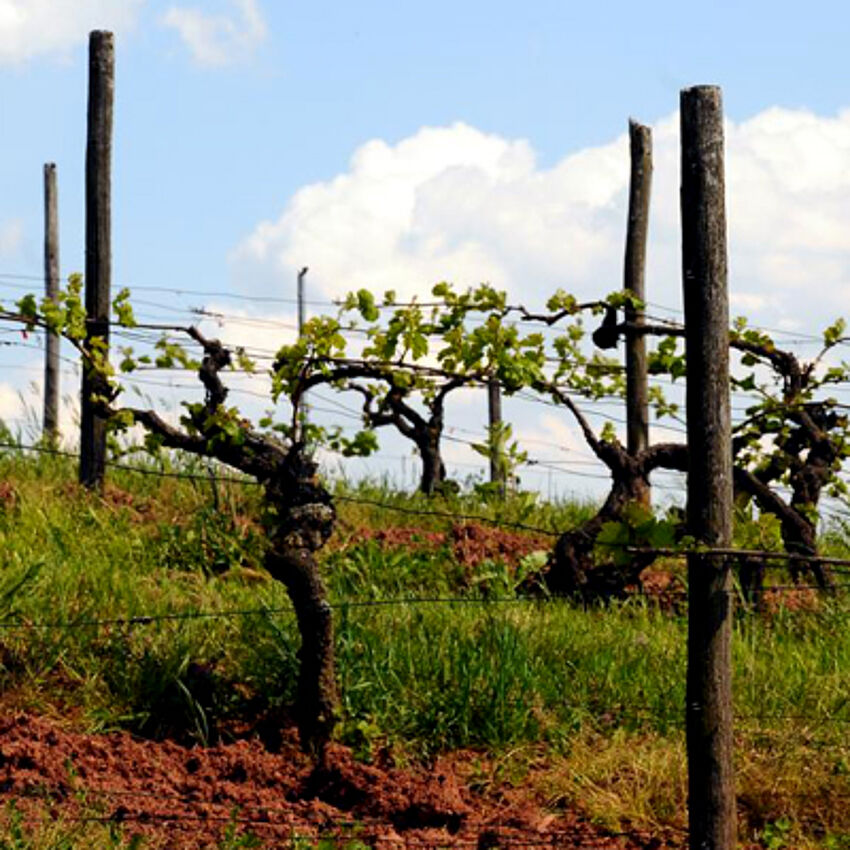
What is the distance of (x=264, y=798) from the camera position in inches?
259

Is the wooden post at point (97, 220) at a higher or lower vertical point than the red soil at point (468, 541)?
higher

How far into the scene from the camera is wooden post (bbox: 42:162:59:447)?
1814cm

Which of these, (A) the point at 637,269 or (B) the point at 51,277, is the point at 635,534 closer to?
(A) the point at 637,269

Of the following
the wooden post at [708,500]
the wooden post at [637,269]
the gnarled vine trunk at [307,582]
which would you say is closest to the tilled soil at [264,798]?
the gnarled vine trunk at [307,582]

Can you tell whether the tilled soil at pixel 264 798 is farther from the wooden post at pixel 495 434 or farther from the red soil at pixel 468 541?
the red soil at pixel 468 541

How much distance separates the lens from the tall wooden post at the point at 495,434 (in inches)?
428

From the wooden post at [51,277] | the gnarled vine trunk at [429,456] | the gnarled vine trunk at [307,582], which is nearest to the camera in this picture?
the gnarled vine trunk at [307,582]

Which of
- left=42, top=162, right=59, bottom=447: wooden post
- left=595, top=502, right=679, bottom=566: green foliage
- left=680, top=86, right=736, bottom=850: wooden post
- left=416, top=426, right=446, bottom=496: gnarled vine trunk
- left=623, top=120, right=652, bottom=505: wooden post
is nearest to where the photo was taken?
left=595, top=502, right=679, bottom=566: green foliage

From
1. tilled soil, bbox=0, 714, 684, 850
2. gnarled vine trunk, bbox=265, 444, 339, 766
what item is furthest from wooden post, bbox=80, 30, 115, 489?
tilled soil, bbox=0, 714, 684, 850

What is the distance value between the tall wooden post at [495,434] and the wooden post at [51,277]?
201 inches

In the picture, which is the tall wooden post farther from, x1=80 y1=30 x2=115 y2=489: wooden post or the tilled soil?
x1=80 y1=30 x2=115 y2=489: wooden post

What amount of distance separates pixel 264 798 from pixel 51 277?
13.1m

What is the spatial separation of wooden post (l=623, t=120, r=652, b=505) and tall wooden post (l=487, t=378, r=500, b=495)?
1.15 meters

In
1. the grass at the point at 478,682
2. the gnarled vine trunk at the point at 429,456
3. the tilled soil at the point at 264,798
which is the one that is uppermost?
the gnarled vine trunk at the point at 429,456
